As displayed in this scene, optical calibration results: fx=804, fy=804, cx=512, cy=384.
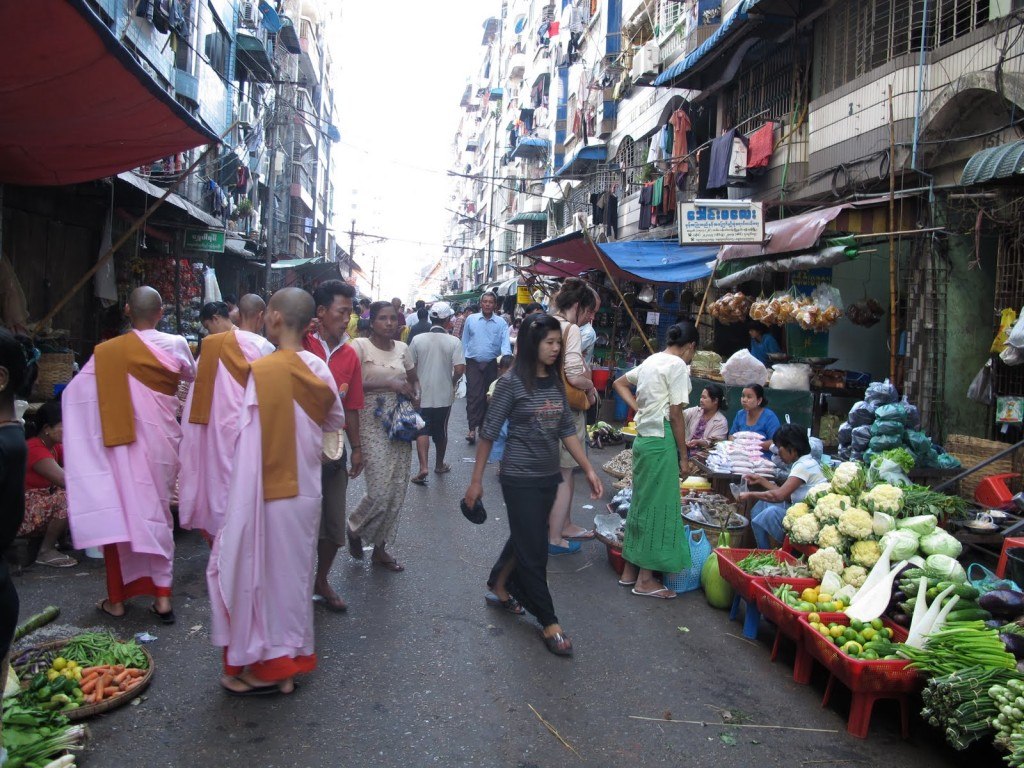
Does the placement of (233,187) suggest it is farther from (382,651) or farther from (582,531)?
(382,651)

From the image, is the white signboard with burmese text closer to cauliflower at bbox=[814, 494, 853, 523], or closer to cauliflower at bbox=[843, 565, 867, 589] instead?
cauliflower at bbox=[814, 494, 853, 523]

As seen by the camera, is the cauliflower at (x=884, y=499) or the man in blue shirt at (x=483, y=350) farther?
the man in blue shirt at (x=483, y=350)

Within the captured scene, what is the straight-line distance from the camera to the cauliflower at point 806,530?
202 inches

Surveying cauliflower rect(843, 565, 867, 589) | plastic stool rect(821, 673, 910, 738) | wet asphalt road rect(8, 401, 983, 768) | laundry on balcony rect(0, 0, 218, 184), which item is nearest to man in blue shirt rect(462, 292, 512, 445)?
laundry on balcony rect(0, 0, 218, 184)

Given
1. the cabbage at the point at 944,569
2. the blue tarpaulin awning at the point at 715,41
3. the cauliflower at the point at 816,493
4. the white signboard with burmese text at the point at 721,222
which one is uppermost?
the blue tarpaulin awning at the point at 715,41

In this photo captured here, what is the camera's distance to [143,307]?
4.68 metres

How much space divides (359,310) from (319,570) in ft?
39.6

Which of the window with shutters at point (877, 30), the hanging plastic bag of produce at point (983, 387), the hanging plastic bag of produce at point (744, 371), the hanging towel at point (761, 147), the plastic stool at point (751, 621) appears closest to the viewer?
the plastic stool at point (751, 621)

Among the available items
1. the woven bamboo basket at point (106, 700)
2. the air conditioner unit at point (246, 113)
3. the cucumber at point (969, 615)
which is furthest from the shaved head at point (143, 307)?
the air conditioner unit at point (246, 113)

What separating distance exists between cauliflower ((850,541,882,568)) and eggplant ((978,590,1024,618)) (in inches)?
29.3

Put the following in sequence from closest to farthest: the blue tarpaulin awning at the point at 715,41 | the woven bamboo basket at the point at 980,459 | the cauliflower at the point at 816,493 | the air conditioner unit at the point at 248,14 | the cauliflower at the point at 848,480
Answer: the cauliflower at the point at 848,480 → the cauliflower at the point at 816,493 → the woven bamboo basket at the point at 980,459 → the blue tarpaulin awning at the point at 715,41 → the air conditioner unit at the point at 248,14

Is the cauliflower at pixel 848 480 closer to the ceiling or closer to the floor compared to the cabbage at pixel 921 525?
closer to the ceiling

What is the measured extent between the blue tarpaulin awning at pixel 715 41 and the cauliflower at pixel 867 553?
9.59m

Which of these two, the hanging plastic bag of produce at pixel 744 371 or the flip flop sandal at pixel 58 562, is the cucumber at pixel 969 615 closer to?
the flip flop sandal at pixel 58 562
